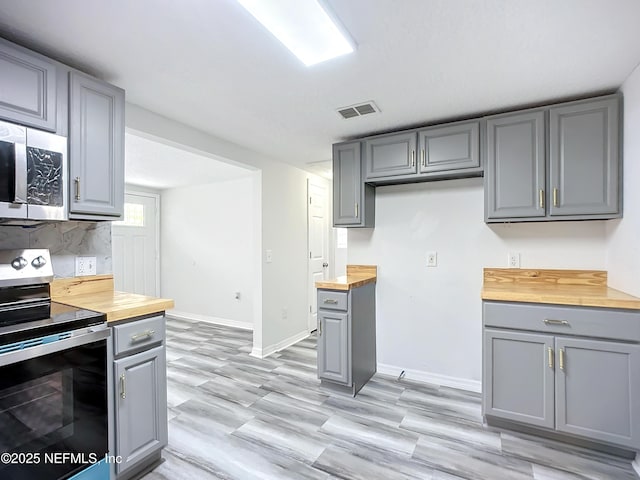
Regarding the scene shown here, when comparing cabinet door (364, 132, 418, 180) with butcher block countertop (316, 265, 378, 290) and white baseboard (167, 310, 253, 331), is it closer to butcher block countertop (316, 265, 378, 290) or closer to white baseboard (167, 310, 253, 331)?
butcher block countertop (316, 265, 378, 290)

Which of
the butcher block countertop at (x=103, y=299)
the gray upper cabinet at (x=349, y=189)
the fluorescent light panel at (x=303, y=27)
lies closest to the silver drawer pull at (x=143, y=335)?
the butcher block countertop at (x=103, y=299)

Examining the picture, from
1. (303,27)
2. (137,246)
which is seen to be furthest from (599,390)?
(137,246)

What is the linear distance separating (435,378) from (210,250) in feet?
12.6

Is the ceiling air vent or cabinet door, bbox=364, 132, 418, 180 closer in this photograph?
the ceiling air vent

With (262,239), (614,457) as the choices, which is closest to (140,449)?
(262,239)

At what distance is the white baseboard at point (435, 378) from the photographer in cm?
280

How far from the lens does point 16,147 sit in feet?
4.99

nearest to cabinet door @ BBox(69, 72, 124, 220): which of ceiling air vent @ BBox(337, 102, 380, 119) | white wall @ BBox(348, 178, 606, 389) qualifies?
ceiling air vent @ BBox(337, 102, 380, 119)

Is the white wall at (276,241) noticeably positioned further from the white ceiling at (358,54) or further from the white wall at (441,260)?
the white wall at (441,260)

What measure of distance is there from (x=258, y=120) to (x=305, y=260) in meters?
2.20

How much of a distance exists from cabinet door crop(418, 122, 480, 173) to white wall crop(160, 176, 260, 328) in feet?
9.33

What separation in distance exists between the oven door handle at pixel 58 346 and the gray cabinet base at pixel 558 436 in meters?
2.44

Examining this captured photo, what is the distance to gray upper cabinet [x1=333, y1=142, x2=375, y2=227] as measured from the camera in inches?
117

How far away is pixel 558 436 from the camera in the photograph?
6.74 ft
